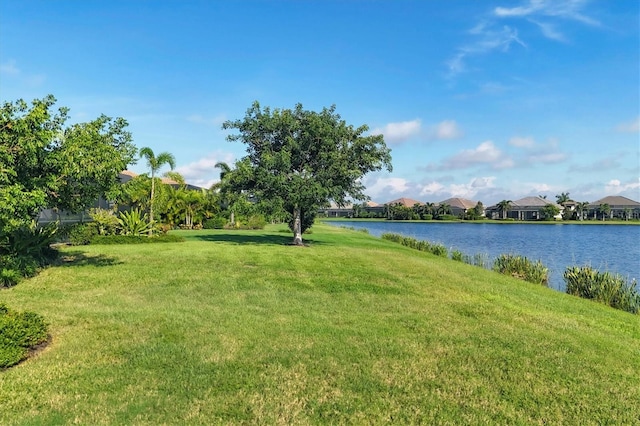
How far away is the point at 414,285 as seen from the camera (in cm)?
1200

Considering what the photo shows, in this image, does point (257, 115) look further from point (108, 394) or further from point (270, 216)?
point (108, 394)

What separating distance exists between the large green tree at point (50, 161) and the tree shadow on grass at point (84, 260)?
2.43 metres

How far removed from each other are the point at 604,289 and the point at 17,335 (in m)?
16.3

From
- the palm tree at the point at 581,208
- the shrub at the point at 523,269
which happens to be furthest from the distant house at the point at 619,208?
the shrub at the point at 523,269

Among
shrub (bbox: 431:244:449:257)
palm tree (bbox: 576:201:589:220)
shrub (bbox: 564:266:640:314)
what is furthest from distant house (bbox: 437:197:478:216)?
shrub (bbox: 564:266:640:314)

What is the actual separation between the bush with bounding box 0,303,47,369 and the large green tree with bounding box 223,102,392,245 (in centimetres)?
1511

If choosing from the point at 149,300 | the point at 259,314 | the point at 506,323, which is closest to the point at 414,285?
the point at 506,323

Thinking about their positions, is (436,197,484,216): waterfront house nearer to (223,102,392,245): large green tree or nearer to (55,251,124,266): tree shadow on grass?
(223,102,392,245): large green tree

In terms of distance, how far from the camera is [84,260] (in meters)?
14.6

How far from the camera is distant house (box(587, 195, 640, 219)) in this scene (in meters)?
116

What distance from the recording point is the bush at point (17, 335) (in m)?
5.57

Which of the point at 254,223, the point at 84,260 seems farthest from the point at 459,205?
the point at 84,260

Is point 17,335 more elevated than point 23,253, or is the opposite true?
point 23,253

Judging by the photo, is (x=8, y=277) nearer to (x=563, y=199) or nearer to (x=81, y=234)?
(x=81, y=234)
